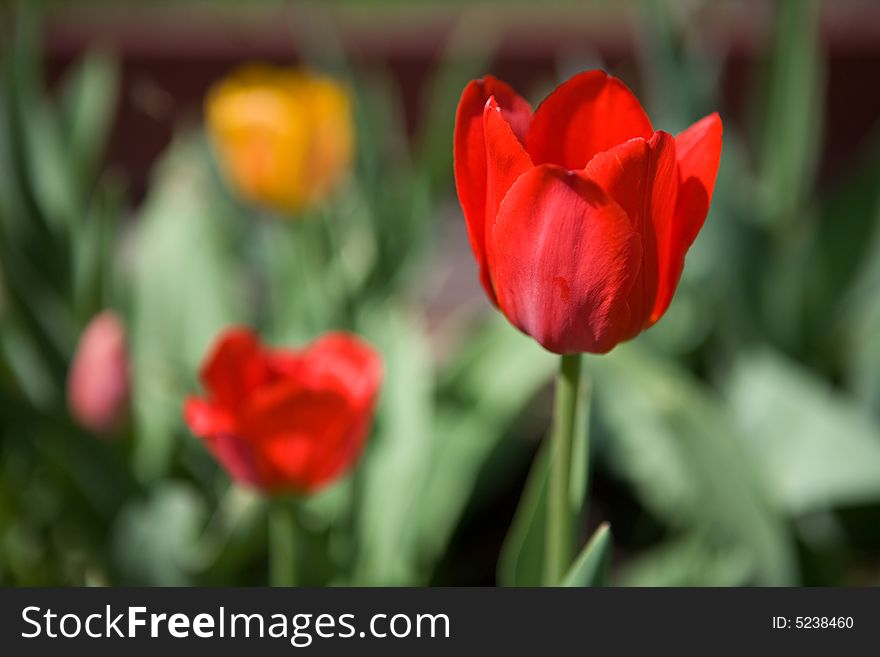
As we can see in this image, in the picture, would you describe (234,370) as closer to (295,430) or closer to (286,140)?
(295,430)

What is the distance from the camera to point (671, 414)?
77cm

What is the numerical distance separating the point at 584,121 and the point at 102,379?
498 millimetres

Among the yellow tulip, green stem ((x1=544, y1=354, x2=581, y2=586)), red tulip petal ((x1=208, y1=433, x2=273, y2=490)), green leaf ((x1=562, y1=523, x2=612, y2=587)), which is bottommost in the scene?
green leaf ((x1=562, y1=523, x2=612, y2=587))

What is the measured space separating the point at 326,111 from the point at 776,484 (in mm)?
660

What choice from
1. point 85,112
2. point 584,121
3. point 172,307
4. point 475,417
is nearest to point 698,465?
point 475,417

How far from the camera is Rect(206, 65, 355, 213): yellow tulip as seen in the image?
1.12 metres

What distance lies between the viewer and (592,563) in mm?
416

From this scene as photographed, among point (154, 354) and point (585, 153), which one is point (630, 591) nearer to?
point (585, 153)

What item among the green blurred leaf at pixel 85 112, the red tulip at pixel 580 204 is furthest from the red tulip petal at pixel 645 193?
the green blurred leaf at pixel 85 112

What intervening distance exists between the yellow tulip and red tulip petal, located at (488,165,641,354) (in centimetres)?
75

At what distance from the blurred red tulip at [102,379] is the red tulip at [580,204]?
17.4 inches

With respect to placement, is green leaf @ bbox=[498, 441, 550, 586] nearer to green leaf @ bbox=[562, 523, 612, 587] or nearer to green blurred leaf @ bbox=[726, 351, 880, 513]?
green leaf @ bbox=[562, 523, 612, 587]

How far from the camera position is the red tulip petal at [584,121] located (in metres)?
0.37

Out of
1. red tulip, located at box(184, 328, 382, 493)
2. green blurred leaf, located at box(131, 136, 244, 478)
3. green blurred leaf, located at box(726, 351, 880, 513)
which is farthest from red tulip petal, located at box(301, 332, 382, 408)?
green blurred leaf, located at box(726, 351, 880, 513)
